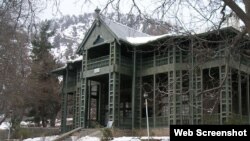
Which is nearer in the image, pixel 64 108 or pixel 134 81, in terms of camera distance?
pixel 134 81

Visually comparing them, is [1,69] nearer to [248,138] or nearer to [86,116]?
[86,116]

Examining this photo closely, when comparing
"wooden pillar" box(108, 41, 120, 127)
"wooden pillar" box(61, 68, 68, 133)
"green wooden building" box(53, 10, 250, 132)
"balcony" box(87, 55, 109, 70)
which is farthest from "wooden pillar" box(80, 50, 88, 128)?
"wooden pillar" box(61, 68, 68, 133)

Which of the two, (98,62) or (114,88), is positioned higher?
(98,62)

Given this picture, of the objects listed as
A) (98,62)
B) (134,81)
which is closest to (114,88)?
(134,81)

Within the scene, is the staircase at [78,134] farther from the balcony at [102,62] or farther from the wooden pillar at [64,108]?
the wooden pillar at [64,108]

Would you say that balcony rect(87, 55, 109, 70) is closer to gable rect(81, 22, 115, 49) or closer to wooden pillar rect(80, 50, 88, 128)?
wooden pillar rect(80, 50, 88, 128)

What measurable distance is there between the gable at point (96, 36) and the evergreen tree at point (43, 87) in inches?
454

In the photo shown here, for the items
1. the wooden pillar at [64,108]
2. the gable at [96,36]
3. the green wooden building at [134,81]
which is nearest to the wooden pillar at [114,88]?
the green wooden building at [134,81]

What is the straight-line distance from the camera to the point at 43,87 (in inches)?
1895

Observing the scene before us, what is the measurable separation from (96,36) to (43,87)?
612 inches

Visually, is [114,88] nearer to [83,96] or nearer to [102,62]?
[102,62]

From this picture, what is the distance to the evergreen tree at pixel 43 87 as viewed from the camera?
4688 cm

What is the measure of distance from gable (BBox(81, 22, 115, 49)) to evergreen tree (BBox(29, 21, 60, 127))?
11.5 m

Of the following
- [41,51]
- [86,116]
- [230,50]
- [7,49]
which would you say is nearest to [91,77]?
[86,116]
